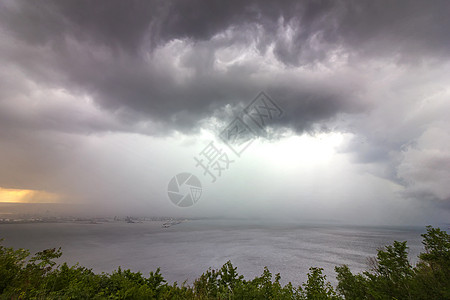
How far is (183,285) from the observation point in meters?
8.66

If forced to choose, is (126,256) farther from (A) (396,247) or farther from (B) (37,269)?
(A) (396,247)

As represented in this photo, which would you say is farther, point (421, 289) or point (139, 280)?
point (421, 289)

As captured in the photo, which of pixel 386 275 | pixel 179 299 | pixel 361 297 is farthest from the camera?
pixel 361 297

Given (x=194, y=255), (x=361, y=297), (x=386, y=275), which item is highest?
(x=386, y=275)

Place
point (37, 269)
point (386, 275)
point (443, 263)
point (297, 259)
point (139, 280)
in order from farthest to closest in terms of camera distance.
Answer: point (297, 259) → point (386, 275) → point (443, 263) → point (37, 269) → point (139, 280)

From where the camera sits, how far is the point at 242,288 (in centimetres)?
729

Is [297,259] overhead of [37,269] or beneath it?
beneath

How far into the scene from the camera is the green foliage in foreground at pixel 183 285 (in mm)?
6629

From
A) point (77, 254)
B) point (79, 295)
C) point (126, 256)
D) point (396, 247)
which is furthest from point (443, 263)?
point (77, 254)

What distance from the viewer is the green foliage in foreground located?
21.7 ft

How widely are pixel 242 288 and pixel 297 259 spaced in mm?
94358

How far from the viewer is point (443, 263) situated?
1016 cm

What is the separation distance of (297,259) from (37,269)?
9607 cm

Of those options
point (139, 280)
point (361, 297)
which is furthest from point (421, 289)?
point (139, 280)
